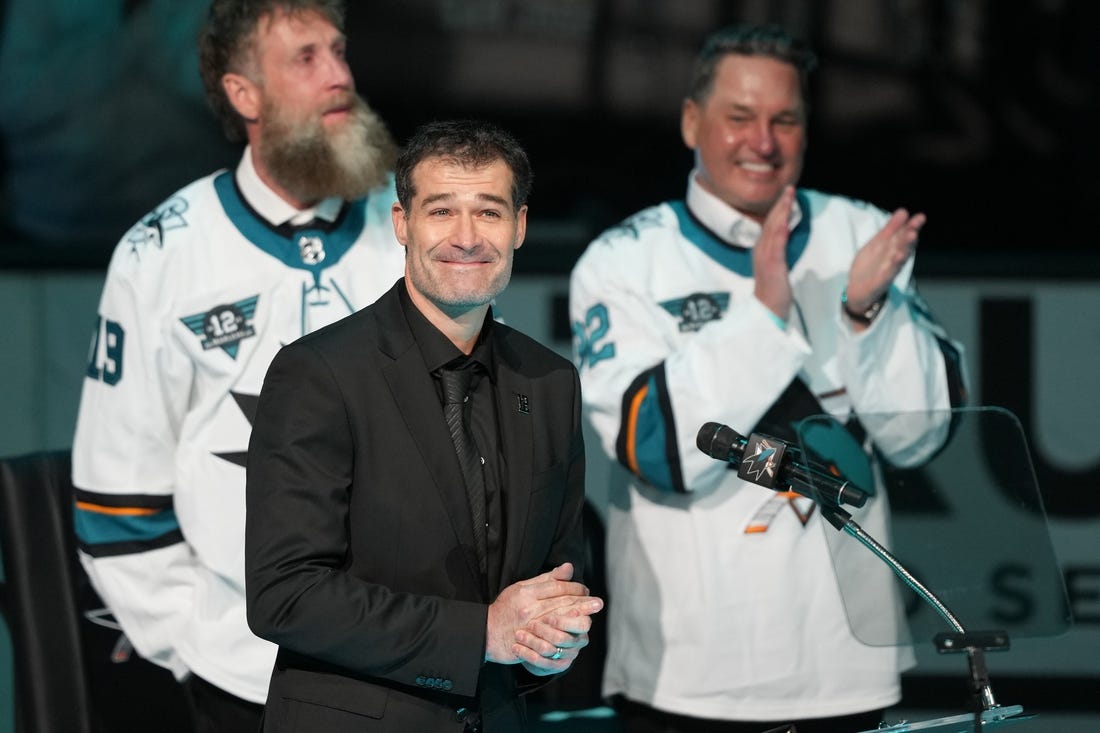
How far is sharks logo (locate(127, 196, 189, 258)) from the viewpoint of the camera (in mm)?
2803

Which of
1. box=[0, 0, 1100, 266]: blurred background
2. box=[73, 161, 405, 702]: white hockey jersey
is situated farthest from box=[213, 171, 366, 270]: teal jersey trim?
box=[0, 0, 1100, 266]: blurred background

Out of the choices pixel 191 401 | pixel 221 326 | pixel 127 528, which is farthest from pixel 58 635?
pixel 221 326

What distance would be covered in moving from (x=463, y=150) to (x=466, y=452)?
1.30ft

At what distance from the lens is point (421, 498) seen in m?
2.02

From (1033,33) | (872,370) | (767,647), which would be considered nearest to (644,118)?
(1033,33)

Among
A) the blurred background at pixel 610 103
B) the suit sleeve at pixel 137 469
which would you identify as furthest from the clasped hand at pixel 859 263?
the blurred background at pixel 610 103

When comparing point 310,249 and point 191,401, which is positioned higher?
point 310,249

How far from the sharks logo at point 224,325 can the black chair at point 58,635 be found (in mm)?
564

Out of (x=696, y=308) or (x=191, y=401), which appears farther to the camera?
(x=696, y=308)

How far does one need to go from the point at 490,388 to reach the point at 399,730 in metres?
0.47

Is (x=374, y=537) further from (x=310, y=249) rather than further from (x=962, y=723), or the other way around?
(x=310, y=249)

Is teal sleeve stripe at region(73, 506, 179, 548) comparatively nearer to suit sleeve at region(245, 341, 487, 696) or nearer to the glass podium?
suit sleeve at region(245, 341, 487, 696)

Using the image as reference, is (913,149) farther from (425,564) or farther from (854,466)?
(425,564)

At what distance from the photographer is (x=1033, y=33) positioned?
4.27 metres
